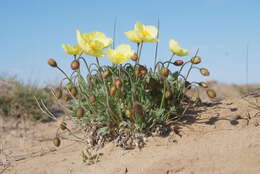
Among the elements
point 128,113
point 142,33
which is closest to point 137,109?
point 128,113

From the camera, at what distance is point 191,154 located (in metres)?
2.52

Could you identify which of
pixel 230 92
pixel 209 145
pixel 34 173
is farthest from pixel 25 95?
pixel 230 92

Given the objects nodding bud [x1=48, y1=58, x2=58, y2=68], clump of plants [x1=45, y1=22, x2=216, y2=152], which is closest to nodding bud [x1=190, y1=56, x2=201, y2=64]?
clump of plants [x1=45, y1=22, x2=216, y2=152]

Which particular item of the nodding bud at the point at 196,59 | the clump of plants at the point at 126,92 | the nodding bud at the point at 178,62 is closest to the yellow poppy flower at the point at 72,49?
the clump of plants at the point at 126,92

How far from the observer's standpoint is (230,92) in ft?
34.2

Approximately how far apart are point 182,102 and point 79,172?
1.05m

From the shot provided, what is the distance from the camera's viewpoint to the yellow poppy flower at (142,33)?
272cm

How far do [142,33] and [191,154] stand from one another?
3.01ft

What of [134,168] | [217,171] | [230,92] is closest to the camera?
[217,171]

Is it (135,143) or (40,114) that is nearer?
(135,143)

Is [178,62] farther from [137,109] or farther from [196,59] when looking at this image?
[137,109]

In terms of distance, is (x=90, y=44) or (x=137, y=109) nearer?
(x=137, y=109)

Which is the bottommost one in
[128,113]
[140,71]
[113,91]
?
[128,113]

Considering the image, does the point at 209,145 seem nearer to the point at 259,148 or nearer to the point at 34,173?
the point at 259,148
